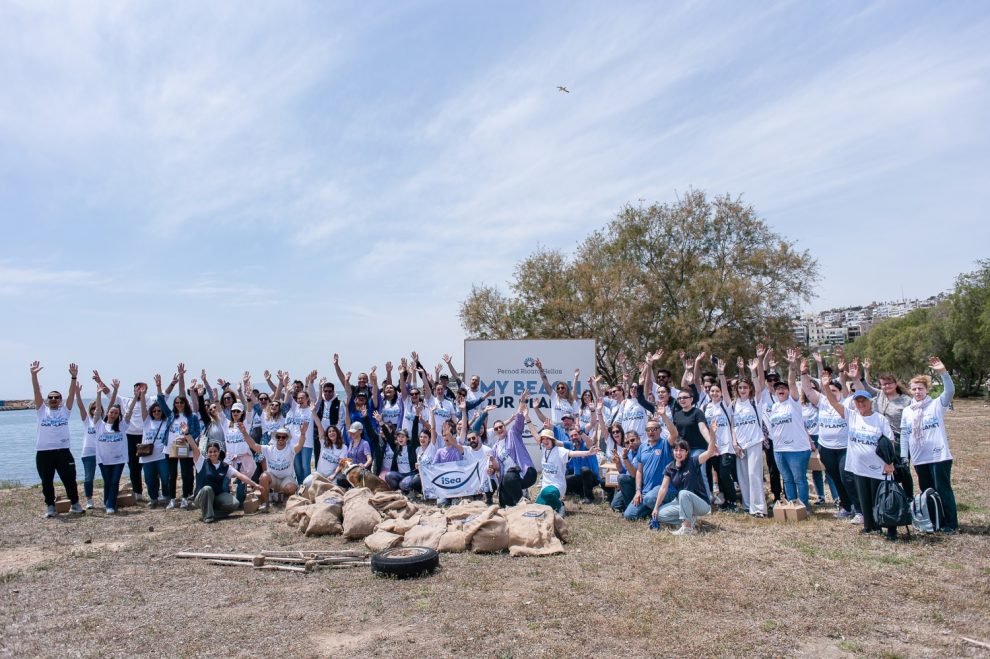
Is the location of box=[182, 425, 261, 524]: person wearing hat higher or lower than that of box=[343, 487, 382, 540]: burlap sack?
higher

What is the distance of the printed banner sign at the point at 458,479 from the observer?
32.8ft

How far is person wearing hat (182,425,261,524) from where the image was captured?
9477 mm

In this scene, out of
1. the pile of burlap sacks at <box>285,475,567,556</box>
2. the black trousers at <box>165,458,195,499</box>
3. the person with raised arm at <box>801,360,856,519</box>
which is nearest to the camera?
the pile of burlap sacks at <box>285,475,567,556</box>

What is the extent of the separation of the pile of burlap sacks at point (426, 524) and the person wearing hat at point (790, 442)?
10.1 feet

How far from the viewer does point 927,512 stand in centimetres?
697

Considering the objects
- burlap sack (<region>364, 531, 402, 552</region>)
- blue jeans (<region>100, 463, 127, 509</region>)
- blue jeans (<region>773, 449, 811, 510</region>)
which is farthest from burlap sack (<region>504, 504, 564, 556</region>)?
blue jeans (<region>100, 463, 127, 509</region>)

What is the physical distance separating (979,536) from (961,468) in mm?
6399

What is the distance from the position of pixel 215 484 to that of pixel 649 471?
6.13m

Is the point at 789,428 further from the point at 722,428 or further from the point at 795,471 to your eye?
the point at 722,428

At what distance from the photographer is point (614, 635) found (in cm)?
473

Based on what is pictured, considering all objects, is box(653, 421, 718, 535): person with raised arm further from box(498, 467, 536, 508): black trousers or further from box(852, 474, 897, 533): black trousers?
box(498, 467, 536, 508): black trousers

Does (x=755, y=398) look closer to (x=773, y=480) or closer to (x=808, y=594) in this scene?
(x=773, y=480)

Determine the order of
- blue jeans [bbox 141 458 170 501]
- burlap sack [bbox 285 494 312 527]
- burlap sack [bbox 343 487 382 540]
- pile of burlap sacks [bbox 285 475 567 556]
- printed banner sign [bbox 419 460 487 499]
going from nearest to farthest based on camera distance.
Result: pile of burlap sacks [bbox 285 475 567 556]
burlap sack [bbox 343 487 382 540]
burlap sack [bbox 285 494 312 527]
printed banner sign [bbox 419 460 487 499]
blue jeans [bbox 141 458 170 501]

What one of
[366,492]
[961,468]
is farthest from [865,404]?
[961,468]
